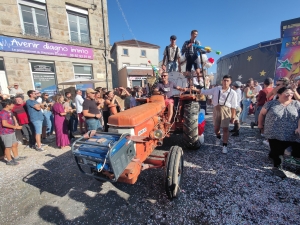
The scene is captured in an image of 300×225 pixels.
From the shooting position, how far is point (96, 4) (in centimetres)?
944

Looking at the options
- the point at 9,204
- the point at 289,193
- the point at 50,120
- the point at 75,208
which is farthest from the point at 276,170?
the point at 50,120

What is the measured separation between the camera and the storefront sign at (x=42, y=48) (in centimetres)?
696

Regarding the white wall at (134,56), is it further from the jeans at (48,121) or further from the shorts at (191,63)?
the shorts at (191,63)

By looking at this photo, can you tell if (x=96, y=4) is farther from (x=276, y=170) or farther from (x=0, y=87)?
(x=276, y=170)

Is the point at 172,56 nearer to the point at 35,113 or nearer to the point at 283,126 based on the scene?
the point at 283,126

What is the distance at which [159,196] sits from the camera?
224 centimetres

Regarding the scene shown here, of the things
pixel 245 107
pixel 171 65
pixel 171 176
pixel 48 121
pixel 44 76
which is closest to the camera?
pixel 171 176

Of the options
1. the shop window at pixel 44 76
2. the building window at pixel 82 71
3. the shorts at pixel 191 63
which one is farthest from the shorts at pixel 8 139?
the building window at pixel 82 71

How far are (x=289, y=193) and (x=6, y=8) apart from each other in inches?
471

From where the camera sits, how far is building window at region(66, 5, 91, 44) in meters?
8.81

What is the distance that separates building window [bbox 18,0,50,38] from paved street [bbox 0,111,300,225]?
25.4ft

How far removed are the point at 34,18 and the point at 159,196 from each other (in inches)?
416

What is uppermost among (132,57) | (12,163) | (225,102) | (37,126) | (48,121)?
(132,57)

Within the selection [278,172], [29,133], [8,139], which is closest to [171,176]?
[278,172]
